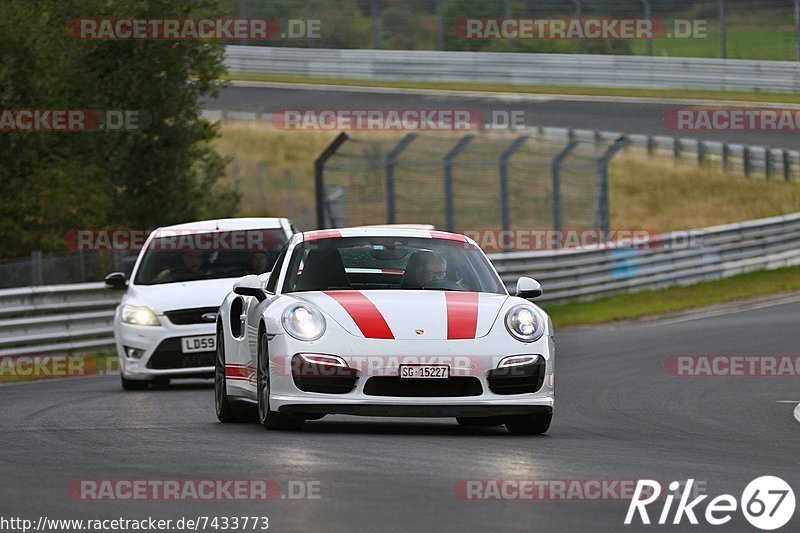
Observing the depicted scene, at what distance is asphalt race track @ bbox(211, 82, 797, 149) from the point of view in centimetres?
4056

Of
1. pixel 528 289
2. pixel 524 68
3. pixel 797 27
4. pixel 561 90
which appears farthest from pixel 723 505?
pixel 524 68

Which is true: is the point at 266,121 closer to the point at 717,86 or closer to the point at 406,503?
the point at 717,86

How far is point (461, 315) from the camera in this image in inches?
392

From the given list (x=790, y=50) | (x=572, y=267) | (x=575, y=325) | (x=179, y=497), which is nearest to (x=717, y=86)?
(x=790, y=50)

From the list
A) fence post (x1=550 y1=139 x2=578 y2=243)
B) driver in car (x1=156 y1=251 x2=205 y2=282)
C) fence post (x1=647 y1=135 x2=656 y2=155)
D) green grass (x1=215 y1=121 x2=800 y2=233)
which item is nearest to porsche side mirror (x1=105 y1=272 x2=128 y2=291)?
driver in car (x1=156 y1=251 x2=205 y2=282)

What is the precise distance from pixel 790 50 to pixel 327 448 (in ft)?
113

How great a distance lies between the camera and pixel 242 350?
11086mm

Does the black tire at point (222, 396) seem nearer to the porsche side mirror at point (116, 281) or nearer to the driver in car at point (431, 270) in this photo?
the driver in car at point (431, 270)

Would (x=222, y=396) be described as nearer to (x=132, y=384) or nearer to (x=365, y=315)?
(x=365, y=315)

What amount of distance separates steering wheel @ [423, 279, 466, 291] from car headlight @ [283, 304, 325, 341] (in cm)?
94

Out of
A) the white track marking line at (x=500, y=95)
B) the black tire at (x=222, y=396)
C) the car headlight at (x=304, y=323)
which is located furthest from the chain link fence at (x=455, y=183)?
the car headlight at (x=304, y=323)

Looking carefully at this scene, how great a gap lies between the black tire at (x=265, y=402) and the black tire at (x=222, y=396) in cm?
98

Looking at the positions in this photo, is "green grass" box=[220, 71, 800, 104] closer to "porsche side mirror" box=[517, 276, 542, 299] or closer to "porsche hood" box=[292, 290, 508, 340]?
"porsche side mirror" box=[517, 276, 542, 299]

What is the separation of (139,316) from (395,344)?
636 centimetres
